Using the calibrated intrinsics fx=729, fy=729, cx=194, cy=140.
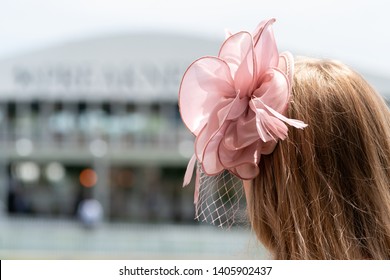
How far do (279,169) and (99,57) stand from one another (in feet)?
73.4

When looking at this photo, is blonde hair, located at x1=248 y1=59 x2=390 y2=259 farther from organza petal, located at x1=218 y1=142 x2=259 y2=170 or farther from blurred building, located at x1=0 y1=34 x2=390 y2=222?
blurred building, located at x1=0 y1=34 x2=390 y2=222

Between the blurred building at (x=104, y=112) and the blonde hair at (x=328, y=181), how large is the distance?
2157 centimetres

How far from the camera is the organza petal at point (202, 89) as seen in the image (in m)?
1.85

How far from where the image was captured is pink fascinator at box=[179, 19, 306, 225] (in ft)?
5.93

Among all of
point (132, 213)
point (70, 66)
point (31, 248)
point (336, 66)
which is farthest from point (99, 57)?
point (336, 66)

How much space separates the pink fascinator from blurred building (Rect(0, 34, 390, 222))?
70.6 ft

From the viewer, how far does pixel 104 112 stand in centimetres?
2380

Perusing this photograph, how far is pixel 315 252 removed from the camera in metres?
1.73

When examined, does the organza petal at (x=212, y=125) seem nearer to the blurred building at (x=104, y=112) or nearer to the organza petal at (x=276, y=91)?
the organza petal at (x=276, y=91)

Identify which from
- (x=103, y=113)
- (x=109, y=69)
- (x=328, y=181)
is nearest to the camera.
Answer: (x=328, y=181)

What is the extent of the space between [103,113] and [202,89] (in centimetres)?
2214

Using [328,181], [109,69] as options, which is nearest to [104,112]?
[109,69]

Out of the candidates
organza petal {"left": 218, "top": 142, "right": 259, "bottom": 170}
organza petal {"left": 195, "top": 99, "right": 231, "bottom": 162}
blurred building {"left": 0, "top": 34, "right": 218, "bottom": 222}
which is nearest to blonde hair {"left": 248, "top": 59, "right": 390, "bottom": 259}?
organza petal {"left": 218, "top": 142, "right": 259, "bottom": 170}

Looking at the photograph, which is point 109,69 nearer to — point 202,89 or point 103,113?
point 103,113
